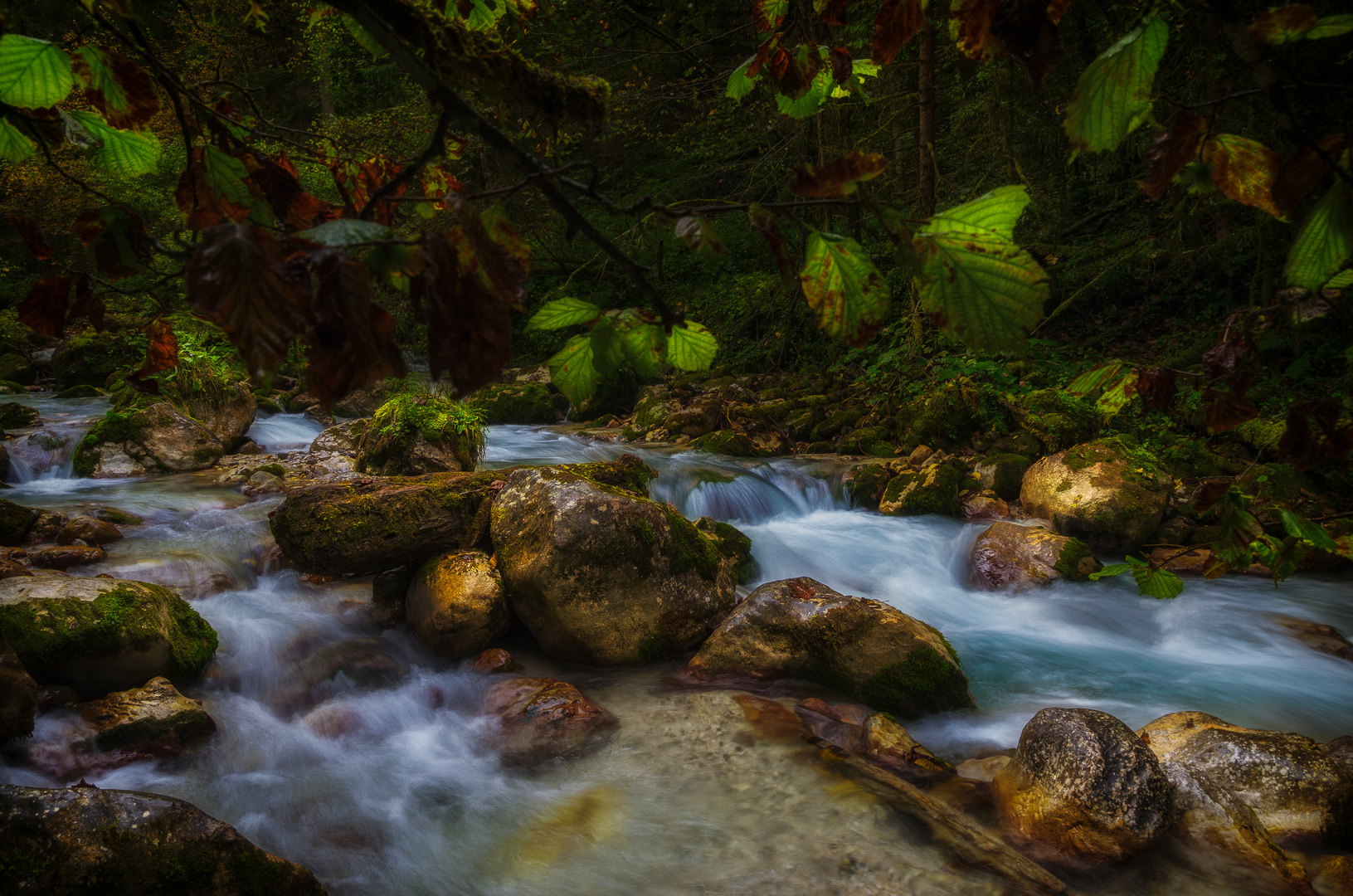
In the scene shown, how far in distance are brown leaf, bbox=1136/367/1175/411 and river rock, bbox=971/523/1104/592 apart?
5.79m

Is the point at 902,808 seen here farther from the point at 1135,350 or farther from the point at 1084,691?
the point at 1135,350

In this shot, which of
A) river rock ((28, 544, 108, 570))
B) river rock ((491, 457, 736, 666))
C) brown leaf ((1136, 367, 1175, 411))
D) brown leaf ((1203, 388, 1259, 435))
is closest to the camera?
brown leaf ((1203, 388, 1259, 435))

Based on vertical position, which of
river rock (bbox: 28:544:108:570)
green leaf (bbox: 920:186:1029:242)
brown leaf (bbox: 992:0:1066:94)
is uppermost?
brown leaf (bbox: 992:0:1066:94)

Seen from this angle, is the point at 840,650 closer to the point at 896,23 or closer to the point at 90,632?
the point at 896,23

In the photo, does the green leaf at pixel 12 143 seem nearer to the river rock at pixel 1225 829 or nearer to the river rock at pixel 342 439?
the river rock at pixel 1225 829

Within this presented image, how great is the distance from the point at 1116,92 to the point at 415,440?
25.6 feet

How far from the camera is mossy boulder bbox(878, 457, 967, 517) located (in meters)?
8.53

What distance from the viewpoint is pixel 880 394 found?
11.2 meters

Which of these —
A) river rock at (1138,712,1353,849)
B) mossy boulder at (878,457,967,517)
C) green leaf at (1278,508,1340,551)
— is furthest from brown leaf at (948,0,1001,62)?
mossy boulder at (878,457,967,517)

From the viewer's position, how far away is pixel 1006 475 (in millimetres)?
8656

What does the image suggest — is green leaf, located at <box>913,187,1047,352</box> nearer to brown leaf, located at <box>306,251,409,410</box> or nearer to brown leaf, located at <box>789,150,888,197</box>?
brown leaf, located at <box>789,150,888,197</box>

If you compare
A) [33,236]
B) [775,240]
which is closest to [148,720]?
[33,236]

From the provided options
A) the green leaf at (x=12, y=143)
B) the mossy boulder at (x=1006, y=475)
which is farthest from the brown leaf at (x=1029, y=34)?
the mossy boulder at (x=1006, y=475)

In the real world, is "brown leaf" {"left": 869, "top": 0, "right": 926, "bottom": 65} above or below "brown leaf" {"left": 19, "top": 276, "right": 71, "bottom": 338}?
above
